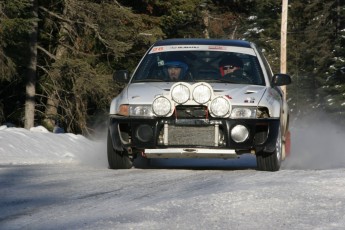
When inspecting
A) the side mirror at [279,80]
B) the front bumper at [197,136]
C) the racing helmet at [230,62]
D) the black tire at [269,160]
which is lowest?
the black tire at [269,160]

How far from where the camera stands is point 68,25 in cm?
2975

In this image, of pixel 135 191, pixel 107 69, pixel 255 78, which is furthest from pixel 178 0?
pixel 135 191

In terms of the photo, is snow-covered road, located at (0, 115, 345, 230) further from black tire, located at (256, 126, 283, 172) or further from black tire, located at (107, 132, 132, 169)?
black tire, located at (256, 126, 283, 172)

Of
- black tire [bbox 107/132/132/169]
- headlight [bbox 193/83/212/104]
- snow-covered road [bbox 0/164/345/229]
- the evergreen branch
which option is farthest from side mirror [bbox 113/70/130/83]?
the evergreen branch

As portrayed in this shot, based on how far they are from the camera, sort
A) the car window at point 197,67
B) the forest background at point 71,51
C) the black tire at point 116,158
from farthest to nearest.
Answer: the forest background at point 71,51, the car window at point 197,67, the black tire at point 116,158

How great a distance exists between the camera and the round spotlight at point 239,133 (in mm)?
10336

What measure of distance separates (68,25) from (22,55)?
8.74ft

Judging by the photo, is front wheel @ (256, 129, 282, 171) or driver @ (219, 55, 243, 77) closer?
front wheel @ (256, 129, 282, 171)

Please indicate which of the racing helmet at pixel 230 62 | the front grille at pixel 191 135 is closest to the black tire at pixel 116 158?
the front grille at pixel 191 135

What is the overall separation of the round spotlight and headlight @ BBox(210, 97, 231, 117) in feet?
0.77

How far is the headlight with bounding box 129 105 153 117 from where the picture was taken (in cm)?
1037

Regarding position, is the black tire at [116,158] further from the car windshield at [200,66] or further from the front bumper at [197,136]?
the car windshield at [200,66]

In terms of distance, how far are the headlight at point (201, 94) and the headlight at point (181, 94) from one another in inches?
3.4

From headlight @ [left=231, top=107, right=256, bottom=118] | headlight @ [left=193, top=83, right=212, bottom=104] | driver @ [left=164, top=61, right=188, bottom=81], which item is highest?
driver @ [left=164, top=61, right=188, bottom=81]
